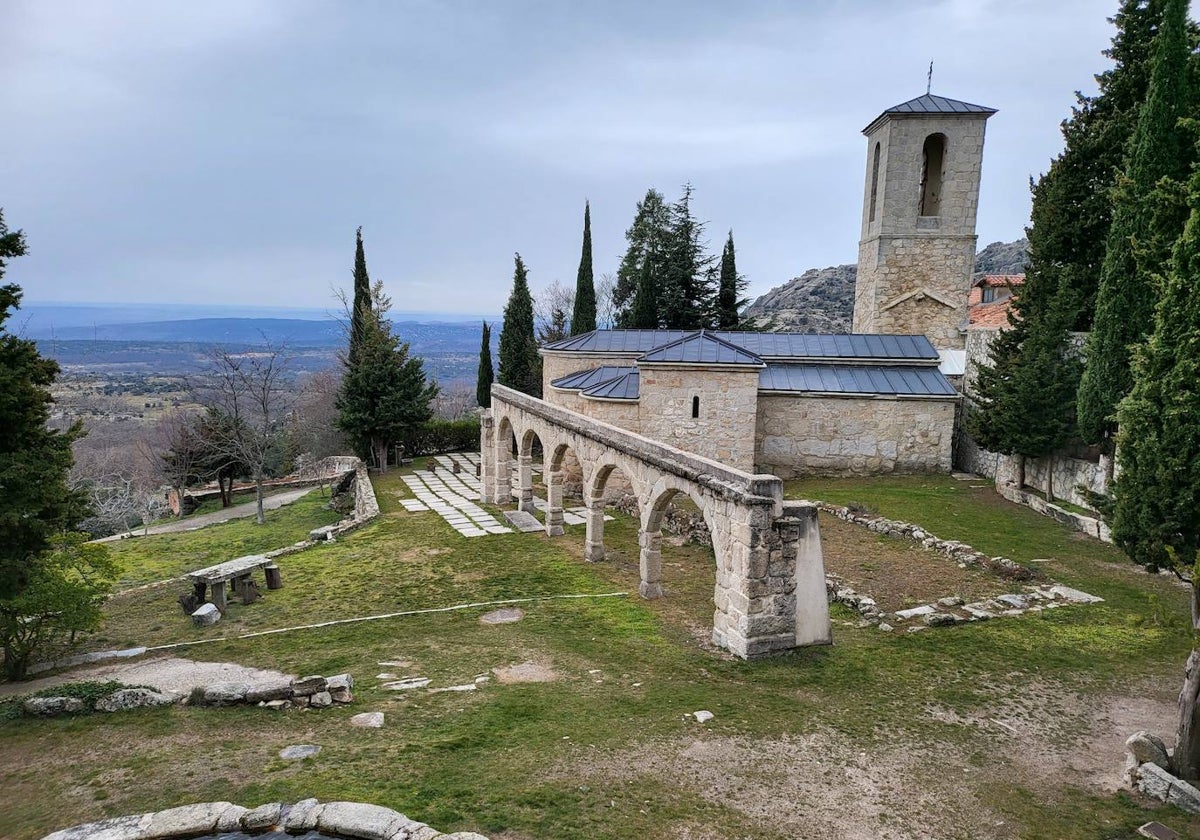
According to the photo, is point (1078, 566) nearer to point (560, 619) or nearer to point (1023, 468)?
point (1023, 468)

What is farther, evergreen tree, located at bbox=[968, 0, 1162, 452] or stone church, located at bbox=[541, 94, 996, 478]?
stone church, located at bbox=[541, 94, 996, 478]

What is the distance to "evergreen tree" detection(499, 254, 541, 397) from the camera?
35812 mm

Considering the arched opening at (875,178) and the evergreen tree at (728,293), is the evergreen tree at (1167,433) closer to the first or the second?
the arched opening at (875,178)

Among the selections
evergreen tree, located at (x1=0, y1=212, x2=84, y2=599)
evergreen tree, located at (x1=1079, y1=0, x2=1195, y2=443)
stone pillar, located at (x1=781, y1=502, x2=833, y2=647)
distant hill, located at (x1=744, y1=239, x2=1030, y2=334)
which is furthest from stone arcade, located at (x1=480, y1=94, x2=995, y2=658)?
distant hill, located at (x1=744, y1=239, x2=1030, y2=334)

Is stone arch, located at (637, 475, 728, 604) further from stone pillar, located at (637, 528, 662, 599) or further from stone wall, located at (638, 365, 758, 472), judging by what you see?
stone wall, located at (638, 365, 758, 472)

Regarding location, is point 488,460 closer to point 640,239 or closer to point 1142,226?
point 1142,226

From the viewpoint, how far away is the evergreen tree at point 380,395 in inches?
1138

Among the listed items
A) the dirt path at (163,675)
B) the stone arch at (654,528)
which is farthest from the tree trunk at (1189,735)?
the dirt path at (163,675)

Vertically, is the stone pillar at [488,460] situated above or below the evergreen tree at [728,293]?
below

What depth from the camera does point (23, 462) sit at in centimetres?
930

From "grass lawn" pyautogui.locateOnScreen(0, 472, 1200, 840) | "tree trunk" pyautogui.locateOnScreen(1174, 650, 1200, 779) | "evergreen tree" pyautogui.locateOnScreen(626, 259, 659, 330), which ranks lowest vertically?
"grass lawn" pyautogui.locateOnScreen(0, 472, 1200, 840)

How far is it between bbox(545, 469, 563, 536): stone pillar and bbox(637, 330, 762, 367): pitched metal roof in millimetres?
4035

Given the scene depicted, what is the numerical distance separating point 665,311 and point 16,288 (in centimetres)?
3201

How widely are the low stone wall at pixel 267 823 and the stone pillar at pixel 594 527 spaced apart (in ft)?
31.7
